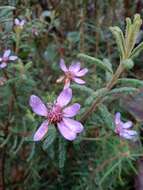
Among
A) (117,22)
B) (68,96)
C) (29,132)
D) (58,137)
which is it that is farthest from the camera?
(117,22)

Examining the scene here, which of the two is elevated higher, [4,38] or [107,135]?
[4,38]

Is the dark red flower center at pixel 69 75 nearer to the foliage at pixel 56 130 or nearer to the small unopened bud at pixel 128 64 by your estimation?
the foliage at pixel 56 130

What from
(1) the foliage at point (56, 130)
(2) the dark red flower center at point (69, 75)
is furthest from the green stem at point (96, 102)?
(2) the dark red flower center at point (69, 75)

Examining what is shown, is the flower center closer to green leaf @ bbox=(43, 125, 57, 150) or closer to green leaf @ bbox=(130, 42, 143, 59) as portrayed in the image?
green leaf @ bbox=(43, 125, 57, 150)

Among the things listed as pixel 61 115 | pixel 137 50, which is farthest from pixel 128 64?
pixel 61 115

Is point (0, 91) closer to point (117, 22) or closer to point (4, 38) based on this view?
point (4, 38)

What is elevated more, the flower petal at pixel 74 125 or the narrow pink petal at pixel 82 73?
the flower petal at pixel 74 125

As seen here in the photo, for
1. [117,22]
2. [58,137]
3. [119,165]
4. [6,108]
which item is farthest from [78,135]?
[117,22]
